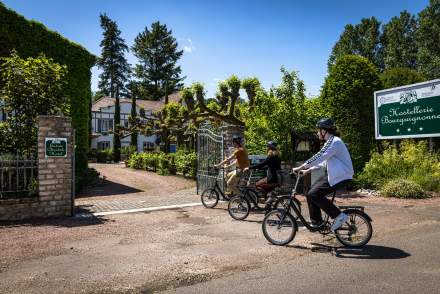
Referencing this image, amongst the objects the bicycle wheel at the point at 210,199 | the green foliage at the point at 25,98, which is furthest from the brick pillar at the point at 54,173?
the bicycle wheel at the point at 210,199

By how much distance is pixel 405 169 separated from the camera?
1320 centimetres

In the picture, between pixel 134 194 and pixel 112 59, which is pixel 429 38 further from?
pixel 112 59

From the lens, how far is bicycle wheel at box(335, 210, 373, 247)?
615 cm

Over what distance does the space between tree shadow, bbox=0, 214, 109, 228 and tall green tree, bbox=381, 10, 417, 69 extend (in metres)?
37.7

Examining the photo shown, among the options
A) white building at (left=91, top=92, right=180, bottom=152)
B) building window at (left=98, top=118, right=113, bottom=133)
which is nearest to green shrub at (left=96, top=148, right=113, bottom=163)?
white building at (left=91, top=92, right=180, bottom=152)

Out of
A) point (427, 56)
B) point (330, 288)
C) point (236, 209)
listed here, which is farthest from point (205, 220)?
point (427, 56)

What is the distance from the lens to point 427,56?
117ft

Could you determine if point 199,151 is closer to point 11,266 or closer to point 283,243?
point 283,243

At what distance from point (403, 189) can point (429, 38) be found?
30.3 metres

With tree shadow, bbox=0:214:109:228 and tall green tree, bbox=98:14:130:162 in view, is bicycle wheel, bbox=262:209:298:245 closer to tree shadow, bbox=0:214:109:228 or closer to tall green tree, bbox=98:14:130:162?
tree shadow, bbox=0:214:109:228

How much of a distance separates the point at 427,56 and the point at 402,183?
2847 cm

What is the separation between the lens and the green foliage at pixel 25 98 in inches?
412

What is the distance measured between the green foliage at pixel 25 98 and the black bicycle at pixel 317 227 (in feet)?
23.6

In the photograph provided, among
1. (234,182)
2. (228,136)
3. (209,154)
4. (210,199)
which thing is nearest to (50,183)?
(210,199)
